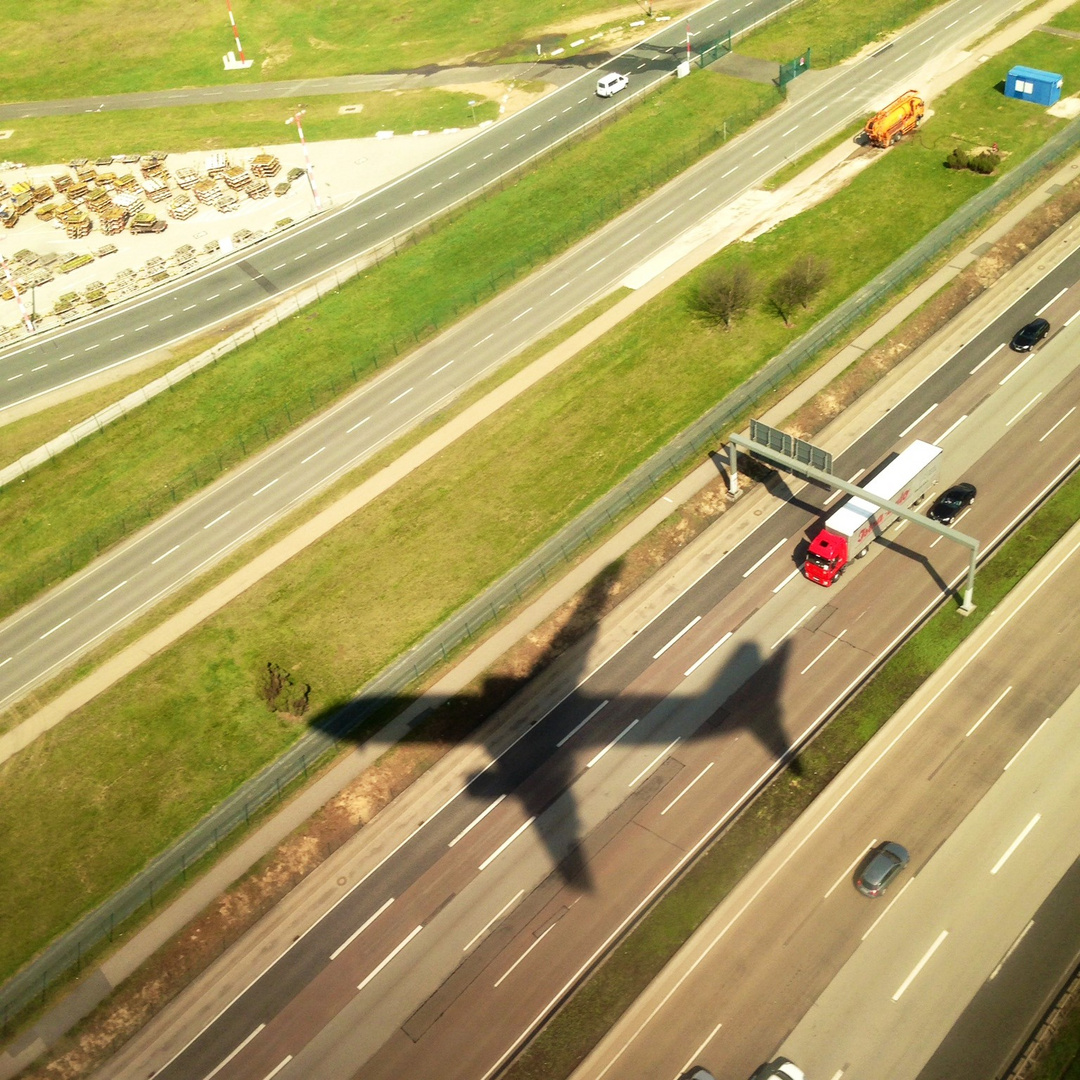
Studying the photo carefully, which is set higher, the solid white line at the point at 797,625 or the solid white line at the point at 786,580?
the solid white line at the point at 786,580

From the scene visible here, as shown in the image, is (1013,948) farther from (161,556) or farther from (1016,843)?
(161,556)

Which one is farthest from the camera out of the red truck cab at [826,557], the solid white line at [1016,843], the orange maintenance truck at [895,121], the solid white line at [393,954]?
the orange maintenance truck at [895,121]

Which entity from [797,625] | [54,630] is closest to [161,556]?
[54,630]

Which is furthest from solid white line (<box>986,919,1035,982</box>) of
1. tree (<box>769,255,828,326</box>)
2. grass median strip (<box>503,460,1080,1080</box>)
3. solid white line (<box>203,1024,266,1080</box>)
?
tree (<box>769,255,828,326</box>)

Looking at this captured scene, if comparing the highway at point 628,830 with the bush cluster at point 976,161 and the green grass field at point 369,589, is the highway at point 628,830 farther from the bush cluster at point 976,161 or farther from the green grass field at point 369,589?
the bush cluster at point 976,161

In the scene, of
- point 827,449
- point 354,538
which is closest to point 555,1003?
point 354,538

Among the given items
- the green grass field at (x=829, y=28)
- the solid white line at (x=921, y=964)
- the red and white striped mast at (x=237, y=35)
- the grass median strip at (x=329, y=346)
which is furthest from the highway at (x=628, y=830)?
the red and white striped mast at (x=237, y=35)
